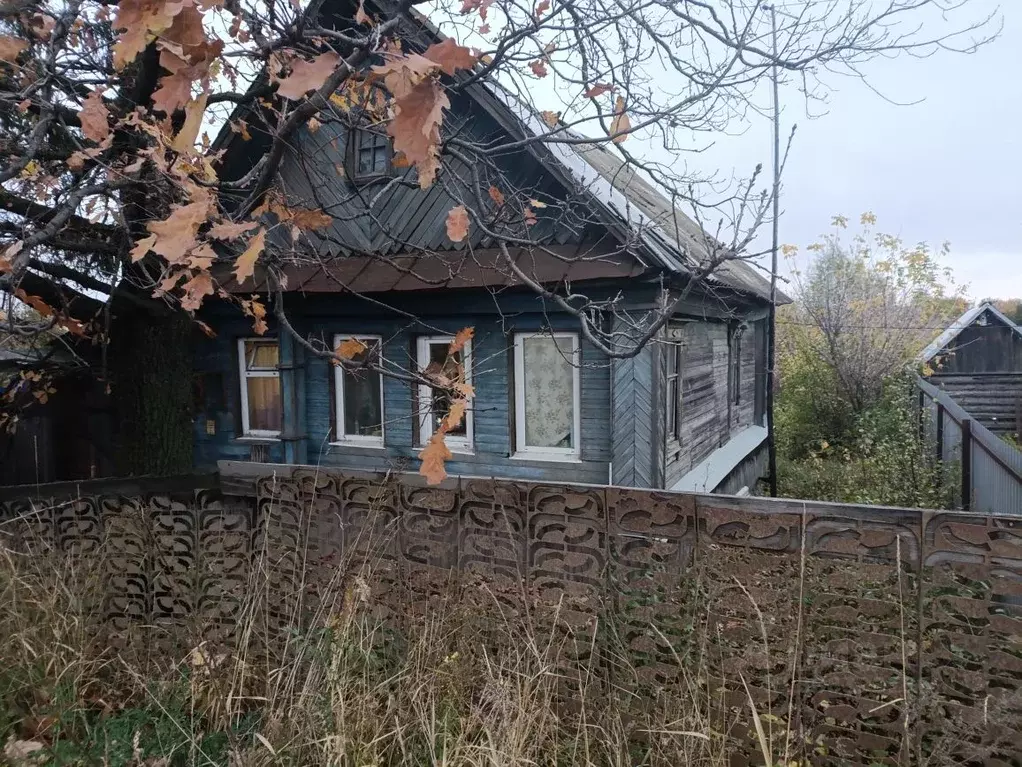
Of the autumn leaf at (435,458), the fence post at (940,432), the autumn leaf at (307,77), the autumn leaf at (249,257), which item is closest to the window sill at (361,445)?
the autumn leaf at (435,458)

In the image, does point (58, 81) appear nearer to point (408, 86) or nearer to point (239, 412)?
point (408, 86)

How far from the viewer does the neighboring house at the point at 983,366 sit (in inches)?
647

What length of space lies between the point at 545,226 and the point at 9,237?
14.5 feet

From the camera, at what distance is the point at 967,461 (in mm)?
7059

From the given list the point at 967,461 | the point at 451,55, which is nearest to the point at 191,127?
the point at 451,55

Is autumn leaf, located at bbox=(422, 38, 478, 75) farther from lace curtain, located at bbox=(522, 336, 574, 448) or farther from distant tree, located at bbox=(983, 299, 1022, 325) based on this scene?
distant tree, located at bbox=(983, 299, 1022, 325)

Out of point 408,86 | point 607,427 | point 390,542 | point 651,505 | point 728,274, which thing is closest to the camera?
point 408,86

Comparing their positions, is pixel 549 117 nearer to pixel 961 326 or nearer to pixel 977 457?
pixel 977 457

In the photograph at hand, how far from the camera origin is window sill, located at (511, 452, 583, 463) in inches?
266

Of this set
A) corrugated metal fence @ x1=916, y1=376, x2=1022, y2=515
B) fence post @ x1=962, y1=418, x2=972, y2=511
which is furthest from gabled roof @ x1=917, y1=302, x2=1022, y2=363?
fence post @ x1=962, y1=418, x2=972, y2=511

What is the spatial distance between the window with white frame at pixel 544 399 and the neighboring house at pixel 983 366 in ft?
38.0

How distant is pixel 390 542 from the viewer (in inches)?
127

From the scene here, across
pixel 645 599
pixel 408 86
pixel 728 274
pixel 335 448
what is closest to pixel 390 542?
pixel 645 599

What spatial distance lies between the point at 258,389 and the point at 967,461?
27.8 ft
